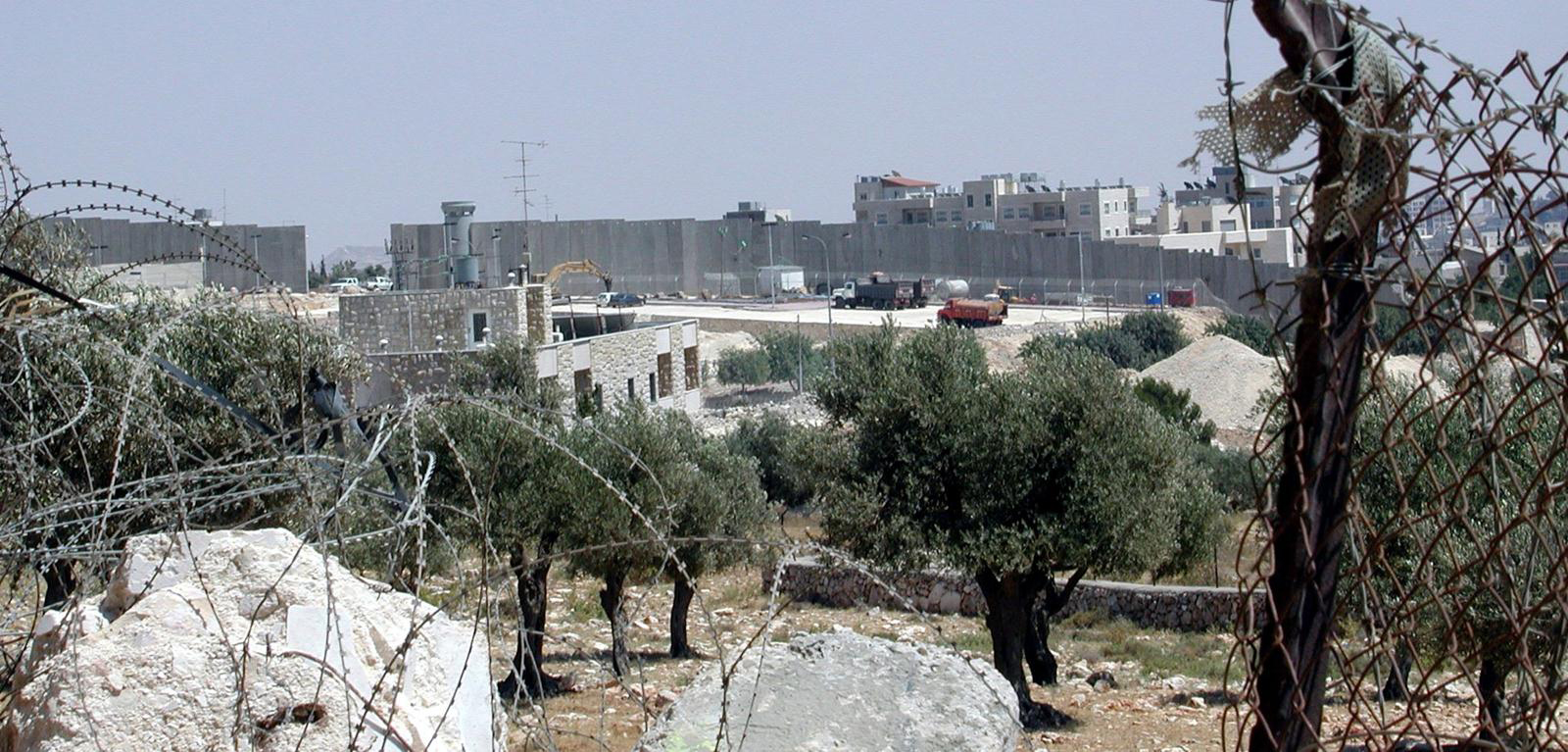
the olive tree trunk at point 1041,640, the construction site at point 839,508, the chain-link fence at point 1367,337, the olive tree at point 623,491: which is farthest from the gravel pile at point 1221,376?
the chain-link fence at point 1367,337

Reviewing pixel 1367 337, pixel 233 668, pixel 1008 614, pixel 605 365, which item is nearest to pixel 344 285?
pixel 605 365

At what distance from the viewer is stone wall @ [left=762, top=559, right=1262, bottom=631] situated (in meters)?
18.7

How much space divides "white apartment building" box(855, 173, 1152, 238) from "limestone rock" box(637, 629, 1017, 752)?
73.2 metres

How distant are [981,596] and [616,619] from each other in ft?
22.1

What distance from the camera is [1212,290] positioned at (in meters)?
63.5

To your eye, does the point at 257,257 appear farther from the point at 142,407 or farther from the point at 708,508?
the point at 142,407

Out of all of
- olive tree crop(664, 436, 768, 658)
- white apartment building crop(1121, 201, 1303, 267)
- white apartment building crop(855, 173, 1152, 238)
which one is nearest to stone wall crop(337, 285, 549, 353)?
olive tree crop(664, 436, 768, 658)

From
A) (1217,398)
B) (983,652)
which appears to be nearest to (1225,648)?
(983,652)

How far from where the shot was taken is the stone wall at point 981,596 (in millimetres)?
18688

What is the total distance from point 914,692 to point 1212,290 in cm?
5980

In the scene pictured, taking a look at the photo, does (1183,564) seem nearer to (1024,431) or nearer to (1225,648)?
(1225,648)

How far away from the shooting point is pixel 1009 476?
1431 cm

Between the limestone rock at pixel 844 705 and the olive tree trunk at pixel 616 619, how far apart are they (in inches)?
274

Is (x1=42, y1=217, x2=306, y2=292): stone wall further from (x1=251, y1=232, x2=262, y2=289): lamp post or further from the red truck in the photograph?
the red truck
